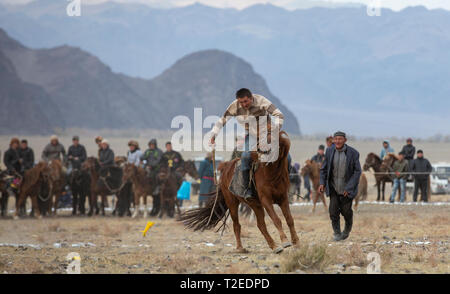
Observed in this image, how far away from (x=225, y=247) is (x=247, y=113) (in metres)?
2.94

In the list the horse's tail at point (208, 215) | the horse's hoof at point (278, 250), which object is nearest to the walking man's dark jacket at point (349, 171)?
the horse's tail at point (208, 215)

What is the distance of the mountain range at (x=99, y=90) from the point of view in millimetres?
115438

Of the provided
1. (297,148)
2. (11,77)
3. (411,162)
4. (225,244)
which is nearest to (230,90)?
(11,77)

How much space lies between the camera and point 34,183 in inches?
871

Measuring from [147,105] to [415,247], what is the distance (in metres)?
135

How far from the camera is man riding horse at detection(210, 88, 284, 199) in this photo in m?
10.1

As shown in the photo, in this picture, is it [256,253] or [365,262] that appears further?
[256,253]

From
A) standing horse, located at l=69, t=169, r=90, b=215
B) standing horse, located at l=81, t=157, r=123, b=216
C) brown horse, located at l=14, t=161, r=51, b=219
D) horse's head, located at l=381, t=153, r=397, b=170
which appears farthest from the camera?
horse's head, located at l=381, t=153, r=397, b=170

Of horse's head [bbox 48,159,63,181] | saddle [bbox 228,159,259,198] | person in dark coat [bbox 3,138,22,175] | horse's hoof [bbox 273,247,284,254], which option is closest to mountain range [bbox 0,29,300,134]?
horse's head [bbox 48,159,63,181]

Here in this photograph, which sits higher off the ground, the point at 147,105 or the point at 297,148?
the point at 147,105

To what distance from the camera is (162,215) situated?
22.2 m

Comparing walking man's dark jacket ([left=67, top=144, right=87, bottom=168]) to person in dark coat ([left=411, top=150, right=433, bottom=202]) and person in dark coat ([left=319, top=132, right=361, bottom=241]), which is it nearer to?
person in dark coat ([left=411, top=150, right=433, bottom=202])

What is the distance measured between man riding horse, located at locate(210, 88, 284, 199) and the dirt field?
48.6 inches
